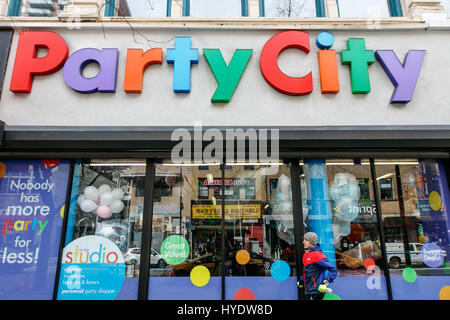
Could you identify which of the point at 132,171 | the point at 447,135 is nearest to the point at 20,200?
the point at 132,171

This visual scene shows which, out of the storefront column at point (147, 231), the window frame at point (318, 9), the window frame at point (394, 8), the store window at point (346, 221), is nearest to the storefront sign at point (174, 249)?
the storefront column at point (147, 231)

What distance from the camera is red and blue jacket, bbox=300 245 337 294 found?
457cm

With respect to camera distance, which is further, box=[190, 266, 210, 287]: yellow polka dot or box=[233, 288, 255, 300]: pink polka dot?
box=[190, 266, 210, 287]: yellow polka dot

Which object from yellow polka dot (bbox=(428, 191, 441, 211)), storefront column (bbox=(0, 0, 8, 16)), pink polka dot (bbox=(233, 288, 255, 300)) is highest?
storefront column (bbox=(0, 0, 8, 16))

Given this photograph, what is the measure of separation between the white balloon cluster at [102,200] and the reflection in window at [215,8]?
15.5ft

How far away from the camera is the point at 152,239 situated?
579 centimetres

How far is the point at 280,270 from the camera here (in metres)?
5.65

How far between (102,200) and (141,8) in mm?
4778

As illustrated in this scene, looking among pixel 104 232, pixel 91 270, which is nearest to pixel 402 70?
pixel 104 232

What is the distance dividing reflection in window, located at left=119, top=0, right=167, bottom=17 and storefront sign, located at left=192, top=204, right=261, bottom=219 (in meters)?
4.85

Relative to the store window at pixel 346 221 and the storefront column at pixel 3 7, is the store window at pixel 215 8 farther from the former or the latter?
the store window at pixel 346 221

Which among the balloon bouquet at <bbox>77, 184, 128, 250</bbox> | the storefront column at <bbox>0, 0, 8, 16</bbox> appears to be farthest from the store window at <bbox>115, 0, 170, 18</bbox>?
the balloon bouquet at <bbox>77, 184, 128, 250</bbox>

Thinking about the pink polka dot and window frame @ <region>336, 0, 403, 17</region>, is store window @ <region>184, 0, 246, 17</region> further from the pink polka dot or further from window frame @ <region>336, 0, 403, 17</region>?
the pink polka dot

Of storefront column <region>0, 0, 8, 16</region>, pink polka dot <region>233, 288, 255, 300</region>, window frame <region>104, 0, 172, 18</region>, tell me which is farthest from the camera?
window frame <region>104, 0, 172, 18</region>
